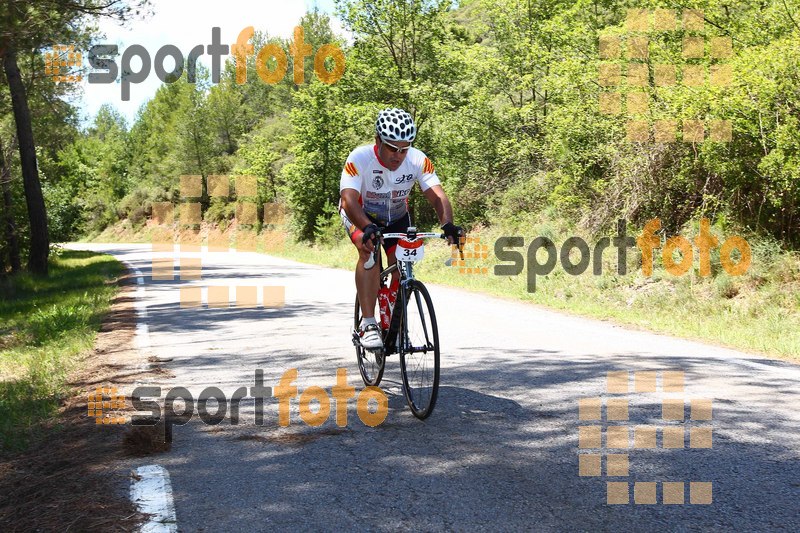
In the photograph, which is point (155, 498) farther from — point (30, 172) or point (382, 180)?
point (30, 172)

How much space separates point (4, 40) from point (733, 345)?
441 inches

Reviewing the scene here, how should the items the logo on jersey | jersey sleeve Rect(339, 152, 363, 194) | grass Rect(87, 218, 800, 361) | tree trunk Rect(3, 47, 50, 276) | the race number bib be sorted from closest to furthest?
the race number bib → jersey sleeve Rect(339, 152, 363, 194) → the logo on jersey → grass Rect(87, 218, 800, 361) → tree trunk Rect(3, 47, 50, 276)

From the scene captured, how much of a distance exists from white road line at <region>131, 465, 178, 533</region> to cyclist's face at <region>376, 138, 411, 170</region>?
2.78 m

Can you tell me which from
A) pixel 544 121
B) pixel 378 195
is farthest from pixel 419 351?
pixel 544 121

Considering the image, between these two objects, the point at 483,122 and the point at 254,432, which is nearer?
the point at 254,432

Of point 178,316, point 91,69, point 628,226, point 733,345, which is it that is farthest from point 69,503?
point 91,69

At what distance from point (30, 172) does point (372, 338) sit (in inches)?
875

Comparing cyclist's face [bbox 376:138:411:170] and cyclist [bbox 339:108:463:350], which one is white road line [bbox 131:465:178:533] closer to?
cyclist [bbox 339:108:463:350]

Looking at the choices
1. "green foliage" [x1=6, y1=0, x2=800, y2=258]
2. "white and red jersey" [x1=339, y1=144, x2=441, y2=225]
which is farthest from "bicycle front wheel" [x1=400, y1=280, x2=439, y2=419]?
"green foliage" [x1=6, y1=0, x2=800, y2=258]

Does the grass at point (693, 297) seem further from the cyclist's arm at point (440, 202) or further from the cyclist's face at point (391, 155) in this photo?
the cyclist's face at point (391, 155)

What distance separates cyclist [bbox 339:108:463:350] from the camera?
5.20 m

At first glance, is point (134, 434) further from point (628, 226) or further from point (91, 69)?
point (91, 69)

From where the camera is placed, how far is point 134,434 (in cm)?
468

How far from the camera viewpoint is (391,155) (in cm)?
540
